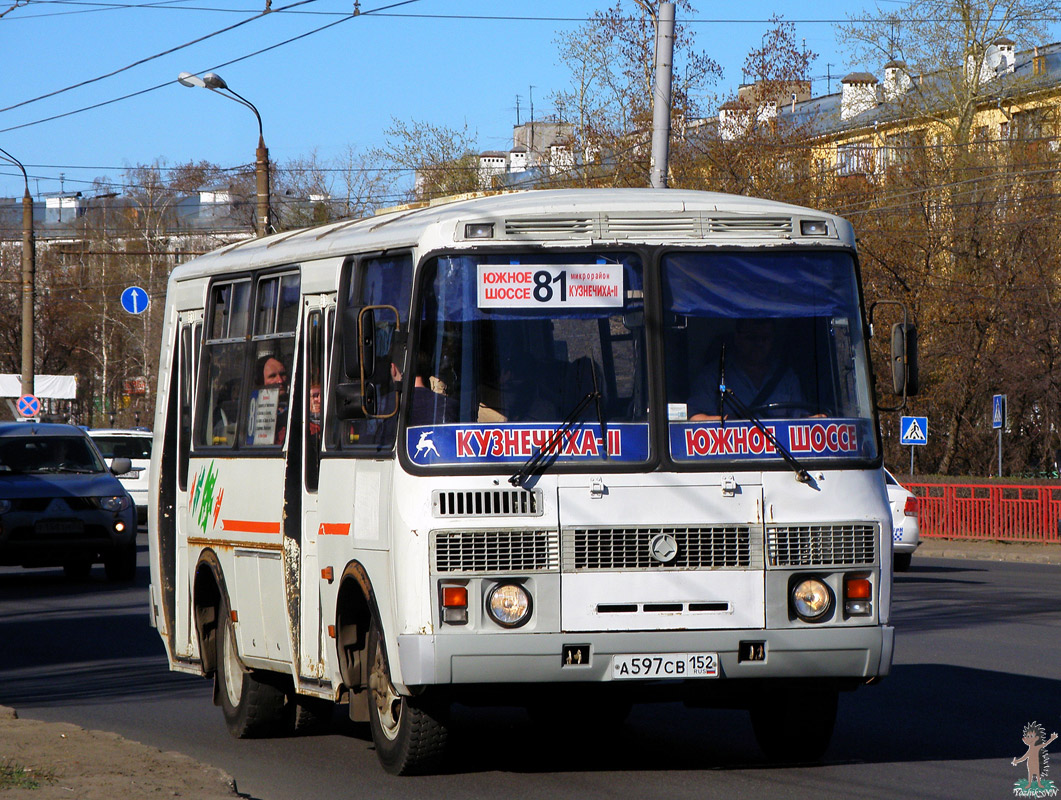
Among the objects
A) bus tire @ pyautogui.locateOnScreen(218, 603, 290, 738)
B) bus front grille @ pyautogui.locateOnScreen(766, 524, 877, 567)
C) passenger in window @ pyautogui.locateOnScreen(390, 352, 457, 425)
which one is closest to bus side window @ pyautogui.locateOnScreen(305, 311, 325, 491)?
passenger in window @ pyautogui.locateOnScreen(390, 352, 457, 425)

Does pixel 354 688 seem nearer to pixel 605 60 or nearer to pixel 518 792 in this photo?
pixel 518 792

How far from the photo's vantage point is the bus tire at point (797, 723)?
27.5ft

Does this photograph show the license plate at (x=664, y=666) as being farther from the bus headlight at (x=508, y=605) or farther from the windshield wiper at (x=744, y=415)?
the windshield wiper at (x=744, y=415)

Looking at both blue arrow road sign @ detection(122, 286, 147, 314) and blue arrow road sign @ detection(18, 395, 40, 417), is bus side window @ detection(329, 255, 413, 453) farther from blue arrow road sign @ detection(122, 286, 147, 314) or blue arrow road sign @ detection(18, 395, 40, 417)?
blue arrow road sign @ detection(122, 286, 147, 314)

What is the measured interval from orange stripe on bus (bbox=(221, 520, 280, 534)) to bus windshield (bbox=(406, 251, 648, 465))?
5.70 ft

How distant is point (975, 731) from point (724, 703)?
201 centimetres

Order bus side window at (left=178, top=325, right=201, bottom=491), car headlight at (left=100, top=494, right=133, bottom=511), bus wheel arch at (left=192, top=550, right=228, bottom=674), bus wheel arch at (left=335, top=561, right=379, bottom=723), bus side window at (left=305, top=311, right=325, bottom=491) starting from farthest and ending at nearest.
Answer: car headlight at (left=100, top=494, right=133, bottom=511) → bus side window at (left=178, top=325, right=201, bottom=491) → bus wheel arch at (left=192, top=550, right=228, bottom=674) → bus side window at (left=305, top=311, right=325, bottom=491) → bus wheel arch at (left=335, top=561, right=379, bottom=723)

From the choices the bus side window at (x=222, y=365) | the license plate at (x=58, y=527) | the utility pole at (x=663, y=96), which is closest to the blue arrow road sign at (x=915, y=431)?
the utility pole at (x=663, y=96)

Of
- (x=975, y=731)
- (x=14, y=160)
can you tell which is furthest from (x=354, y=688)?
(x=14, y=160)

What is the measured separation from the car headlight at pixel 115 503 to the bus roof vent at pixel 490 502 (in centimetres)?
1435

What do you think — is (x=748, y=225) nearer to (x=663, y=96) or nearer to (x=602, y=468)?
(x=602, y=468)

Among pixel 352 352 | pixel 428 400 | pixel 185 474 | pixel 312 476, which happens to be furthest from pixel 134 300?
pixel 428 400

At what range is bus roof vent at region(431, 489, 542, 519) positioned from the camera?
7.55 m

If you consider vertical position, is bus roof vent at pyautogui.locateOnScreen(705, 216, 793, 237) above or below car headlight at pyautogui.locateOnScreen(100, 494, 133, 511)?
above
